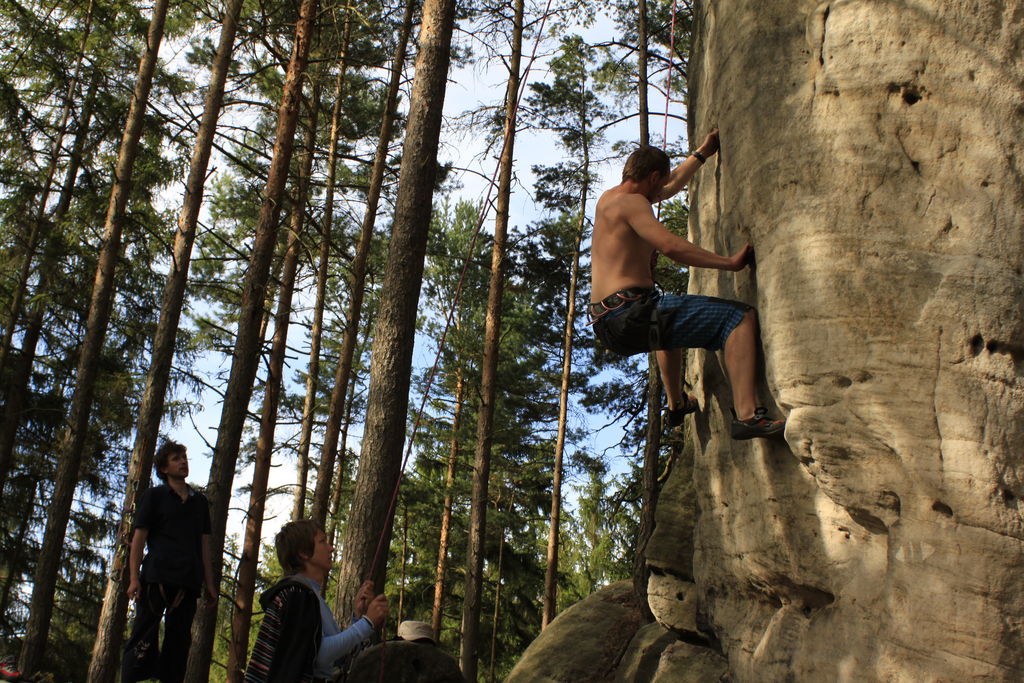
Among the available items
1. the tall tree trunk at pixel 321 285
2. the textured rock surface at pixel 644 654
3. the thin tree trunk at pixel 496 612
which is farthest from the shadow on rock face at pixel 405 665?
the thin tree trunk at pixel 496 612

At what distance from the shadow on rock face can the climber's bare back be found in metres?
3.76

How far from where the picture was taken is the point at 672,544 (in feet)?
23.4

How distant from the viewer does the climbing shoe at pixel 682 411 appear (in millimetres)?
5789

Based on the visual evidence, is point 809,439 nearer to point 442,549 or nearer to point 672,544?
point 672,544

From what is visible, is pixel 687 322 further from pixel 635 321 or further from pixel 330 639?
pixel 330 639

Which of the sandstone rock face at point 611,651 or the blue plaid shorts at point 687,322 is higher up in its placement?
the blue plaid shorts at point 687,322

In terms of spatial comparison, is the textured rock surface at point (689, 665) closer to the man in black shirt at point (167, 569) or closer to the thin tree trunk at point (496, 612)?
the man in black shirt at point (167, 569)

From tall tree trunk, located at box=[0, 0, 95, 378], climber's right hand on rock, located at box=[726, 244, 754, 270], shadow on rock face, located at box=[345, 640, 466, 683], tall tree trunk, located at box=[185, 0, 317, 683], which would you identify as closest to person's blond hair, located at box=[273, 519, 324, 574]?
climber's right hand on rock, located at box=[726, 244, 754, 270]

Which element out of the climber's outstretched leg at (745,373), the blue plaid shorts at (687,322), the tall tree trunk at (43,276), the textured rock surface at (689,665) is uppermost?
the tall tree trunk at (43,276)

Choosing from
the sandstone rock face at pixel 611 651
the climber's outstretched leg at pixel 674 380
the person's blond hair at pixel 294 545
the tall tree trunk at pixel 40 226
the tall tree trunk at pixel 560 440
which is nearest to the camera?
the person's blond hair at pixel 294 545

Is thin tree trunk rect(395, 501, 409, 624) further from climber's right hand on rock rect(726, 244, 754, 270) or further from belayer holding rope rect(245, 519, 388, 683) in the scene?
belayer holding rope rect(245, 519, 388, 683)

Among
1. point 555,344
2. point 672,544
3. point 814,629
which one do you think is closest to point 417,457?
point 555,344

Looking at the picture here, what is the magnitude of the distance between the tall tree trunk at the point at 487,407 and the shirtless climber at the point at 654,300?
34.1 feet

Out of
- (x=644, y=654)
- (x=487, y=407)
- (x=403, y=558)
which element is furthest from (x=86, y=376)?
(x=403, y=558)
